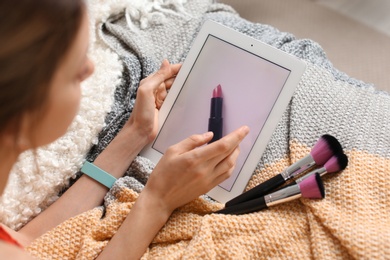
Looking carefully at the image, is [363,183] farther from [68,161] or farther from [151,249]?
[68,161]

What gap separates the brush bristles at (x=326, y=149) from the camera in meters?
0.59

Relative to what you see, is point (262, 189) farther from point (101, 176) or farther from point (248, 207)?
point (101, 176)

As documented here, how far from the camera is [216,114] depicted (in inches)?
26.6

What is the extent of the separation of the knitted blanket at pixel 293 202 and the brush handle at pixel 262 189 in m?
0.03

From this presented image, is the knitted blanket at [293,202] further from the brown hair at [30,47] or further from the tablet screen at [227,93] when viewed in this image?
the brown hair at [30,47]

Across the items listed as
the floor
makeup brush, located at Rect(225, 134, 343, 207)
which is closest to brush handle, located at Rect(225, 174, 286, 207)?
makeup brush, located at Rect(225, 134, 343, 207)

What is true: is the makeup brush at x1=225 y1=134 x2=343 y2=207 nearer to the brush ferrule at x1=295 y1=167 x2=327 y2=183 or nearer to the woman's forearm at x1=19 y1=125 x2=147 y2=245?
the brush ferrule at x1=295 y1=167 x2=327 y2=183

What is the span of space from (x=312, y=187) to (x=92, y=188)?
33 cm

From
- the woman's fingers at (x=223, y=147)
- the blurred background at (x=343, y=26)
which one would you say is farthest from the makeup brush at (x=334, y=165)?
the blurred background at (x=343, y=26)

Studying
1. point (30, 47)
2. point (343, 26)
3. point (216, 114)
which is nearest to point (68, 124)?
point (30, 47)

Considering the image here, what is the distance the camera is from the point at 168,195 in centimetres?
62

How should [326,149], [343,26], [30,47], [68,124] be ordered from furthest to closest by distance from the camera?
[343,26]
[326,149]
[68,124]
[30,47]

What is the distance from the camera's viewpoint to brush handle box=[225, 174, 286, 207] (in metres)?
0.62

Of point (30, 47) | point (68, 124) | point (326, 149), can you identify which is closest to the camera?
point (30, 47)
